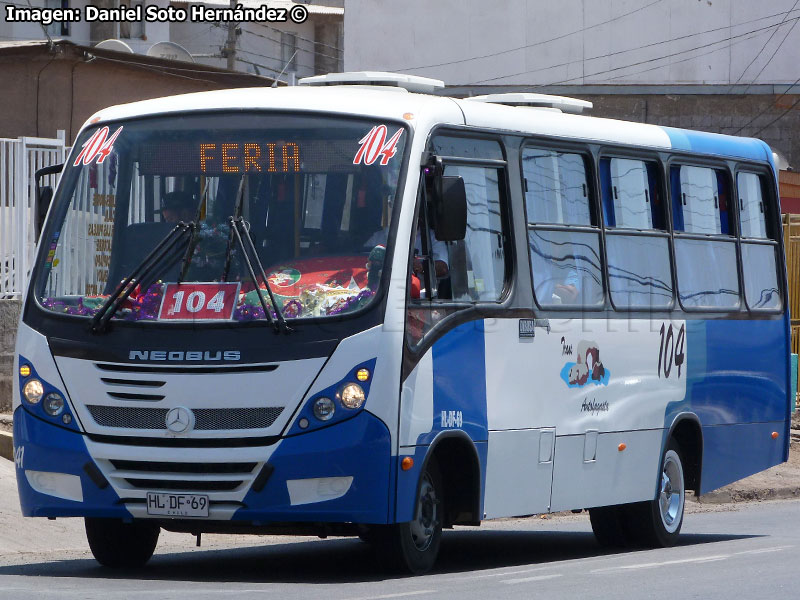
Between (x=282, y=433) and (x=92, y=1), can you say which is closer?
(x=282, y=433)

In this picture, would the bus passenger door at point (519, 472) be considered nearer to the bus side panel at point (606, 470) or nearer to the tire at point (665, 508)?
the bus side panel at point (606, 470)

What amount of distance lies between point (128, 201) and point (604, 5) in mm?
31988

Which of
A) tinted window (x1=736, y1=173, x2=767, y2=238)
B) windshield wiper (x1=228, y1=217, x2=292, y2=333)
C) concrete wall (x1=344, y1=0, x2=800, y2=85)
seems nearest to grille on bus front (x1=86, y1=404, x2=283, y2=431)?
windshield wiper (x1=228, y1=217, x2=292, y2=333)

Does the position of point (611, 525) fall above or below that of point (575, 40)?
below

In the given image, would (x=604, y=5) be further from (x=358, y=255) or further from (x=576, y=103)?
(x=358, y=255)

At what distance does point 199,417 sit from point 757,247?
20.7 feet

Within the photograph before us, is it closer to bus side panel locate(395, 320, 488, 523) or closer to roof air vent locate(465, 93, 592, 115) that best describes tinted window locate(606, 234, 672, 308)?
roof air vent locate(465, 93, 592, 115)

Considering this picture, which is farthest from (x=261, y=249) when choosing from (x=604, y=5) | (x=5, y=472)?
(x=604, y=5)

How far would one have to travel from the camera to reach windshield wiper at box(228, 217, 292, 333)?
28.3 feet

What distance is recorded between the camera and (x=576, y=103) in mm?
11992

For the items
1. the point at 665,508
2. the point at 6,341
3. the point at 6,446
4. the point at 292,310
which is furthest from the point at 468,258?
the point at 6,341

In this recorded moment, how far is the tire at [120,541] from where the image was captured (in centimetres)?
965

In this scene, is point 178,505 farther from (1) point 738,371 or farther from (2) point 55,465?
(1) point 738,371

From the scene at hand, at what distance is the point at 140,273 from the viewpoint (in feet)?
29.3
